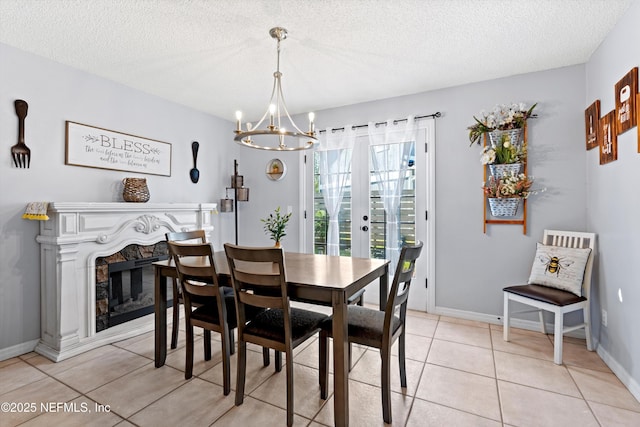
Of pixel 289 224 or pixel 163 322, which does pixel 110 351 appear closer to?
pixel 163 322

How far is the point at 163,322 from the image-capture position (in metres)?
2.32

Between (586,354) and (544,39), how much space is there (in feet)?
8.29

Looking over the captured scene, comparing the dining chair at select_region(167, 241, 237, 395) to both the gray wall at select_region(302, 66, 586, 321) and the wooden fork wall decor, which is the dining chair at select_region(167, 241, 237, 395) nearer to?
the wooden fork wall decor

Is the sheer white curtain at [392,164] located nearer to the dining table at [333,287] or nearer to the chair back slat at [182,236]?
the dining table at [333,287]

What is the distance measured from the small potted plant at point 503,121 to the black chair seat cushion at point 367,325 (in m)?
2.18

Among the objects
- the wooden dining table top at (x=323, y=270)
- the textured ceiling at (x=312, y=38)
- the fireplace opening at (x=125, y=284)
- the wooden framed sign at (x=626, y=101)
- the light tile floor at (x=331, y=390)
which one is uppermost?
the textured ceiling at (x=312, y=38)

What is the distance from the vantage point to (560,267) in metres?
2.58

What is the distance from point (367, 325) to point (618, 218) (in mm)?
1991

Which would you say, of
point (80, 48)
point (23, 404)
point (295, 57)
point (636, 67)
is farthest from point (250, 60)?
point (23, 404)

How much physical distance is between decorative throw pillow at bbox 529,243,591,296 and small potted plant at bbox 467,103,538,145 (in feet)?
3.53

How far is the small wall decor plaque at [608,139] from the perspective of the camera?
7.30ft

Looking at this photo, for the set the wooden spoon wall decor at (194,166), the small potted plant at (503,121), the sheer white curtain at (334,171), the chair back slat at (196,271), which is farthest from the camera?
the wooden spoon wall decor at (194,166)

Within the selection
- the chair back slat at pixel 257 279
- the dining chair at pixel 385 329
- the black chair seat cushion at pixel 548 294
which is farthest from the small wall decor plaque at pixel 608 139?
the chair back slat at pixel 257 279

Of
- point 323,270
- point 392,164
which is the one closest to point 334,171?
point 392,164
